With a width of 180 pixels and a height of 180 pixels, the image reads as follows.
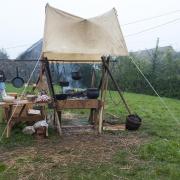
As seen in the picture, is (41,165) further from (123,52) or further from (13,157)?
(123,52)

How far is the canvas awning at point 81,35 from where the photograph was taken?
7680 millimetres

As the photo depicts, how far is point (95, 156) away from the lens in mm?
5848

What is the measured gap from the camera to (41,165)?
5.34 metres

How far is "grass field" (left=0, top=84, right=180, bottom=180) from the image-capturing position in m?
4.98

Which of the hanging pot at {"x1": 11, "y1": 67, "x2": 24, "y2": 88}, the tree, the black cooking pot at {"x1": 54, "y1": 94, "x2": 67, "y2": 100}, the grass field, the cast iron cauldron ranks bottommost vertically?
the grass field

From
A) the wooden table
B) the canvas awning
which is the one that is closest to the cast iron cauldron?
the canvas awning

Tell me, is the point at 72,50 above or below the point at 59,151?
above

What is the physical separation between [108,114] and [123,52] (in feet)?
9.21

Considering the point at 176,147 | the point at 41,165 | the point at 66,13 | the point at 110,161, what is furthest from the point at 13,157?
the point at 66,13

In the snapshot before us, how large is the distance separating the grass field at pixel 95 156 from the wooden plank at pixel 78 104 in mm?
639

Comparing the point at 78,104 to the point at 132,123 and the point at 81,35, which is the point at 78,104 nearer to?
the point at 132,123

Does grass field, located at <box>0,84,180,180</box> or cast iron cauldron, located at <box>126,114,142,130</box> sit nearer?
grass field, located at <box>0,84,180,180</box>

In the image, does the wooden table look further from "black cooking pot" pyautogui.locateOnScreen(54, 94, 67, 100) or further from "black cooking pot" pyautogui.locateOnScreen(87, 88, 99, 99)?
"black cooking pot" pyautogui.locateOnScreen(87, 88, 99, 99)

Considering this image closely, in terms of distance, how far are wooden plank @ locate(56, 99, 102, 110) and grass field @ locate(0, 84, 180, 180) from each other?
639mm
